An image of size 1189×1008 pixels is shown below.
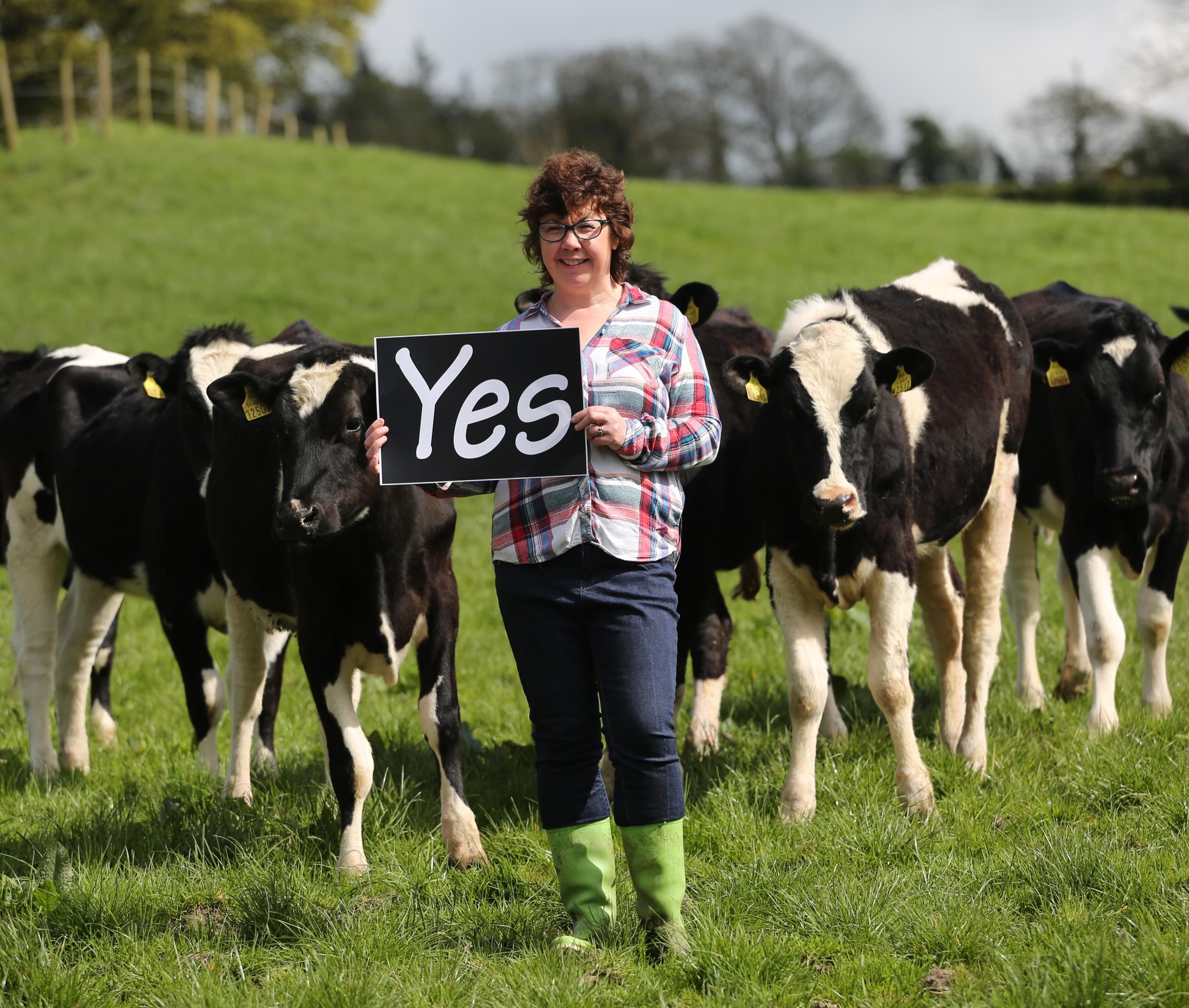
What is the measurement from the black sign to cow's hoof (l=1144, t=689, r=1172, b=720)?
4066 mm

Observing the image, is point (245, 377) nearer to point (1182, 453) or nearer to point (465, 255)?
point (1182, 453)

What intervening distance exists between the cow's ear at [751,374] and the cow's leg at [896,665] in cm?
89

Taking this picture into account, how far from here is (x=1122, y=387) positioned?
6.50 meters

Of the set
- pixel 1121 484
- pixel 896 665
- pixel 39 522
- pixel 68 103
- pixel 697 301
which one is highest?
pixel 68 103

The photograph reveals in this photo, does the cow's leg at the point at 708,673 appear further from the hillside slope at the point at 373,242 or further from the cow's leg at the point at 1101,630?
the hillside slope at the point at 373,242

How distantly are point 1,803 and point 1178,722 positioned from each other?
551cm

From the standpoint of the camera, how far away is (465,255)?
26500 millimetres

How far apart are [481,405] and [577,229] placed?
1.94 feet

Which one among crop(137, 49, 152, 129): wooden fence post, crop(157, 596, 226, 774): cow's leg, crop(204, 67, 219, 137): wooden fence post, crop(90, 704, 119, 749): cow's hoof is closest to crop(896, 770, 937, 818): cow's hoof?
crop(157, 596, 226, 774): cow's leg

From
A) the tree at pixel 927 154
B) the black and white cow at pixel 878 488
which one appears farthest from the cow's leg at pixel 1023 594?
the tree at pixel 927 154

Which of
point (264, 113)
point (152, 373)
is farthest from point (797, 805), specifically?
point (264, 113)

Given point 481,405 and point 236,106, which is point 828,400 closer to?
point 481,405

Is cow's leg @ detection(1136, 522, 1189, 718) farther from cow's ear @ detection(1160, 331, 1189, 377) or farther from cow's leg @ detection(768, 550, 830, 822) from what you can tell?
cow's leg @ detection(768, 550, 830, 822)

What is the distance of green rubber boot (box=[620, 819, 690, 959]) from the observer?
3.84 meters
